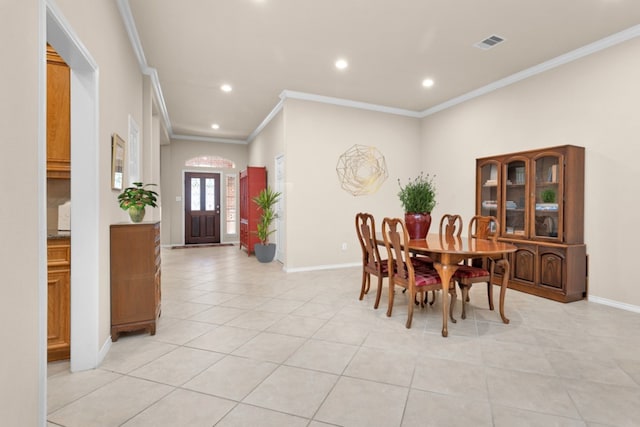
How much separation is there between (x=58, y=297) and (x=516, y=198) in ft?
16.0

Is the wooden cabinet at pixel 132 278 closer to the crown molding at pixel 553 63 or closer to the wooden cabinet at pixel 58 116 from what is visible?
the wooden cabinet at pixel 58 116

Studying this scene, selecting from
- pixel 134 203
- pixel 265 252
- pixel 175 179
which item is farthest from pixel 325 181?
pixel 175 179

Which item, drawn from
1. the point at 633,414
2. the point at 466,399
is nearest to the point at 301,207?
the point at 466,399

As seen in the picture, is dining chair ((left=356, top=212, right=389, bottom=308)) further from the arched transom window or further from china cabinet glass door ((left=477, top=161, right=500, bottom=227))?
the arched transom window

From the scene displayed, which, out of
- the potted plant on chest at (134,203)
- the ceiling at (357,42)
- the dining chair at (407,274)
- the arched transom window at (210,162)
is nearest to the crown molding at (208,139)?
the arched transom window at (210,162)

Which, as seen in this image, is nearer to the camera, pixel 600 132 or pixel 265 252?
pixel 600 132

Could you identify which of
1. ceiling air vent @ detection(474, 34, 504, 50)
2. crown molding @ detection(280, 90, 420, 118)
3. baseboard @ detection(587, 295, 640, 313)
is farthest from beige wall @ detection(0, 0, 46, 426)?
baseboard @ detection(587, 295, 640, 313)

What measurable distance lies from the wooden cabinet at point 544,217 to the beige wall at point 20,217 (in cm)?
397

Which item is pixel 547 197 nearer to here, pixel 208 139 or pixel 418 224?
pixel 418 224

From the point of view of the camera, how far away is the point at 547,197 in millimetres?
3977

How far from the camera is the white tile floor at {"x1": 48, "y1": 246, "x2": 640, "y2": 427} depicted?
1759mm

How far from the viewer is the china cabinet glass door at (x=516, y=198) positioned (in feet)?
13.8

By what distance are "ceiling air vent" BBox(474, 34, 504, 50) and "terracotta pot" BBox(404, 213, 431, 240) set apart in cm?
204

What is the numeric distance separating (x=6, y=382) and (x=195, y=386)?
3.33 feet
